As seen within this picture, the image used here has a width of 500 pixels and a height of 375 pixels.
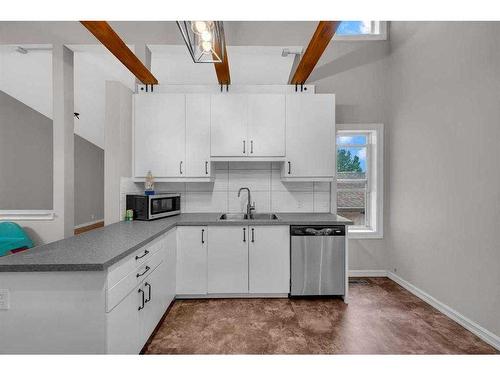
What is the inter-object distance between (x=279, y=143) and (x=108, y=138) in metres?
1.95

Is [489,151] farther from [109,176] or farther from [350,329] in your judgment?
[109,176]

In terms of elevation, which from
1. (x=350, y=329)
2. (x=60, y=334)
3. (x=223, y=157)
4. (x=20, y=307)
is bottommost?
(x=350, y=329)

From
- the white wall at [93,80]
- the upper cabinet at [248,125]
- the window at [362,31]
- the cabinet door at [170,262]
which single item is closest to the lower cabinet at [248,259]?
the cabinet door at [170,262]

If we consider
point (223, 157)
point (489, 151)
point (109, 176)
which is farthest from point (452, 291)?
point (109, 176)

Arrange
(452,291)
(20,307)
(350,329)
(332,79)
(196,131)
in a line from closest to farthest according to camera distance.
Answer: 1. (20,307)
2. (350,329)
3. (452,291)
4. (196,131)
5. (332,79)

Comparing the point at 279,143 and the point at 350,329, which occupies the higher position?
the point at 279,143

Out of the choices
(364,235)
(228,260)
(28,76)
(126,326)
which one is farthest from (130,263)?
(28,76)

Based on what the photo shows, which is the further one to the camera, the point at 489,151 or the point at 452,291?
the point at 452,291

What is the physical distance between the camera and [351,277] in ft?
12.6

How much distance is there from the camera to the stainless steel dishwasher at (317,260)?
301 centimetres

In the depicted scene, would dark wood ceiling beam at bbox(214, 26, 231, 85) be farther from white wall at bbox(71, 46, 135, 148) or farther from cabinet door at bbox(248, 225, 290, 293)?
cabinet door at bbox(248, 225, 290, 293)

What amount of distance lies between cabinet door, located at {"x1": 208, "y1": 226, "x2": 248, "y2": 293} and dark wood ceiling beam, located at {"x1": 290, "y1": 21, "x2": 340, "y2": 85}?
1.84m

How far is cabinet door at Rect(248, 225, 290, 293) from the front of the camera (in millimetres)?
3037

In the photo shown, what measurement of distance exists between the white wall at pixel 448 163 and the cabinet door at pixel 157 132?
2753mm
